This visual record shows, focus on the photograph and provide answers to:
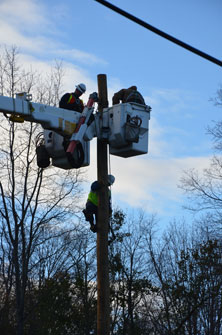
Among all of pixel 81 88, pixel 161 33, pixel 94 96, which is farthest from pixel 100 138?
pixel 161 33

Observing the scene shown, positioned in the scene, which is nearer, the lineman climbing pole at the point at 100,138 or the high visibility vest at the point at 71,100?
the lineman climbing pole at the point at 100,138

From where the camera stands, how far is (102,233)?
991cm

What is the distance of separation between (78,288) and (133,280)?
2.32 metres

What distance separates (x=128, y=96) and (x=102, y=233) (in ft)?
7.65

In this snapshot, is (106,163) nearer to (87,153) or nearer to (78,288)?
(87,153)

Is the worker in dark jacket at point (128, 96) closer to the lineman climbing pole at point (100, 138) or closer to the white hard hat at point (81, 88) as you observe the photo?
the lineman climbing pole at point (100, 138)

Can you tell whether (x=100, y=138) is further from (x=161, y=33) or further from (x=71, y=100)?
(x=161, y=33)

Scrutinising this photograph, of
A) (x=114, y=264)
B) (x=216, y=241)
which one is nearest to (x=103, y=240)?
(x=216, y=241)

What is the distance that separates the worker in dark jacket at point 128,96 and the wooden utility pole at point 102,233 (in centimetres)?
21

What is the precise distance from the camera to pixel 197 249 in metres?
26.2

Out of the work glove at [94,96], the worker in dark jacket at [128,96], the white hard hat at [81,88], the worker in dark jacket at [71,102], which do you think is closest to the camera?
the work glove at [94,96]

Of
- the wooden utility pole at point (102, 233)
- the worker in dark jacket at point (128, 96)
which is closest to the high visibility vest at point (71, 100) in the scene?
the wooden utility pole at point (102, 233)

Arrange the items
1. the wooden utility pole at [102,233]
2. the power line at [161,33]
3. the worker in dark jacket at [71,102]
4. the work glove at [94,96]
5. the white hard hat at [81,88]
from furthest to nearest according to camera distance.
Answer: the white hard hat at [81,88], the worker in dark jacket at [71,102], the work glove at [94,96], the wooden utility pole at [102,233], the power line at [161,33]

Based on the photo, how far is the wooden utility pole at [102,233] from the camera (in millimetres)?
9516
